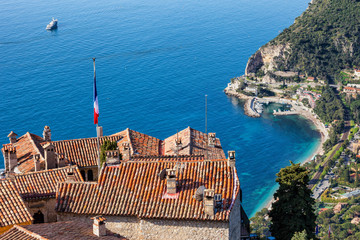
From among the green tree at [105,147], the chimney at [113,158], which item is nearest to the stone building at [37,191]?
the chimney at [113,158]

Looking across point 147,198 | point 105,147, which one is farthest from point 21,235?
point 105,147

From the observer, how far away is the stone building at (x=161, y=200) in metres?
32.8

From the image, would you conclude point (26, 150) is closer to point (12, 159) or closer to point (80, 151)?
point (12, 159)

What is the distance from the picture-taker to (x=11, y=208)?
32844 mm

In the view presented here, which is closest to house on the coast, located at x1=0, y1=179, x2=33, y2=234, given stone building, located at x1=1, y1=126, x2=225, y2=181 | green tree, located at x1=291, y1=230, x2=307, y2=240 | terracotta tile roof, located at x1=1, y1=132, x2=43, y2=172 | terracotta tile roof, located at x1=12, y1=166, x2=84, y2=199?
terracotta tile roof, located at x1=12, y1=166, x2=84, y2=199

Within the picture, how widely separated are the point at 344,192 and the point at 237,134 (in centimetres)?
3514

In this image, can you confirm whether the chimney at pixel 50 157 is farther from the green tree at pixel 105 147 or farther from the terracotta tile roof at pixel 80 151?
the green tree at pixel 105 147

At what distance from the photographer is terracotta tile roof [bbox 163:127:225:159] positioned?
4878 centimetres

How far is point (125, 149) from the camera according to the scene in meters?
39.6

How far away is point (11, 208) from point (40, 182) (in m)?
5.02

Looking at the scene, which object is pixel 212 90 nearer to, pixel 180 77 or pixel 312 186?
pixel 180 77

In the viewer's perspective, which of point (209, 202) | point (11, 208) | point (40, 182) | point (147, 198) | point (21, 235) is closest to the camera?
point (21, 235)

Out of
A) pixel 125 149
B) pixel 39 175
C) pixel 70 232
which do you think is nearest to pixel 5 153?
pixel 39 175

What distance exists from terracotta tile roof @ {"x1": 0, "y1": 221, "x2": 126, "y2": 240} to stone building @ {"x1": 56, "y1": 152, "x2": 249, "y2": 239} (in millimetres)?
2405
